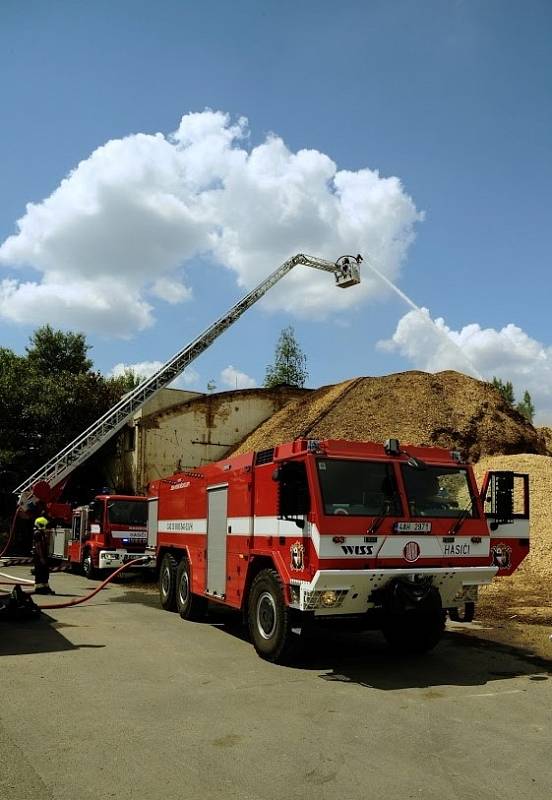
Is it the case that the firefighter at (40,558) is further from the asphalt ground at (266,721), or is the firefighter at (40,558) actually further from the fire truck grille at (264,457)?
the fire truck grille at (264,457)

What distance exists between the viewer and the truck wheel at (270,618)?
752cm

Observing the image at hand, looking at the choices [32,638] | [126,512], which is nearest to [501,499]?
[32,638]

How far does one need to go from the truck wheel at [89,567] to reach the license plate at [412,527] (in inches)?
504

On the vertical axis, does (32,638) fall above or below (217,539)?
below

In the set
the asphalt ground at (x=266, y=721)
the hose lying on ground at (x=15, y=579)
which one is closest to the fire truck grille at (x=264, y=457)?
the asphalt ground at (x=266, y=721)

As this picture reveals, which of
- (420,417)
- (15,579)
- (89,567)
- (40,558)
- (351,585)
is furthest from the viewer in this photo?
(420,417)

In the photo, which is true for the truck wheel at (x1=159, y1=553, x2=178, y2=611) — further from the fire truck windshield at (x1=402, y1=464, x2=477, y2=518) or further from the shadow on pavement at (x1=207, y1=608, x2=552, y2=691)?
the fire truck windshield at (x1=402, y1=464, x2=477, y2=518)

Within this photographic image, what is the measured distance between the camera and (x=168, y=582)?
40.5 ft

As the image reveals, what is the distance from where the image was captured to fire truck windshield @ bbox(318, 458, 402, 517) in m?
7.42

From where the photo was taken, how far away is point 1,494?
3375 cm

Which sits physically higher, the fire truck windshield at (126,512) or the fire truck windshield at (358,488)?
the fire truck windshield at (358,488)

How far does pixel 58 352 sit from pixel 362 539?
37.5m

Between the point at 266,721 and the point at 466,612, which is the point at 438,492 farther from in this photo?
the point at 266,721

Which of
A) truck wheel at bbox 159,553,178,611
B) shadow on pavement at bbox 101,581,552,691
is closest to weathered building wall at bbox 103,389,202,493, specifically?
truck wheel at bbox 159,553,178,611
